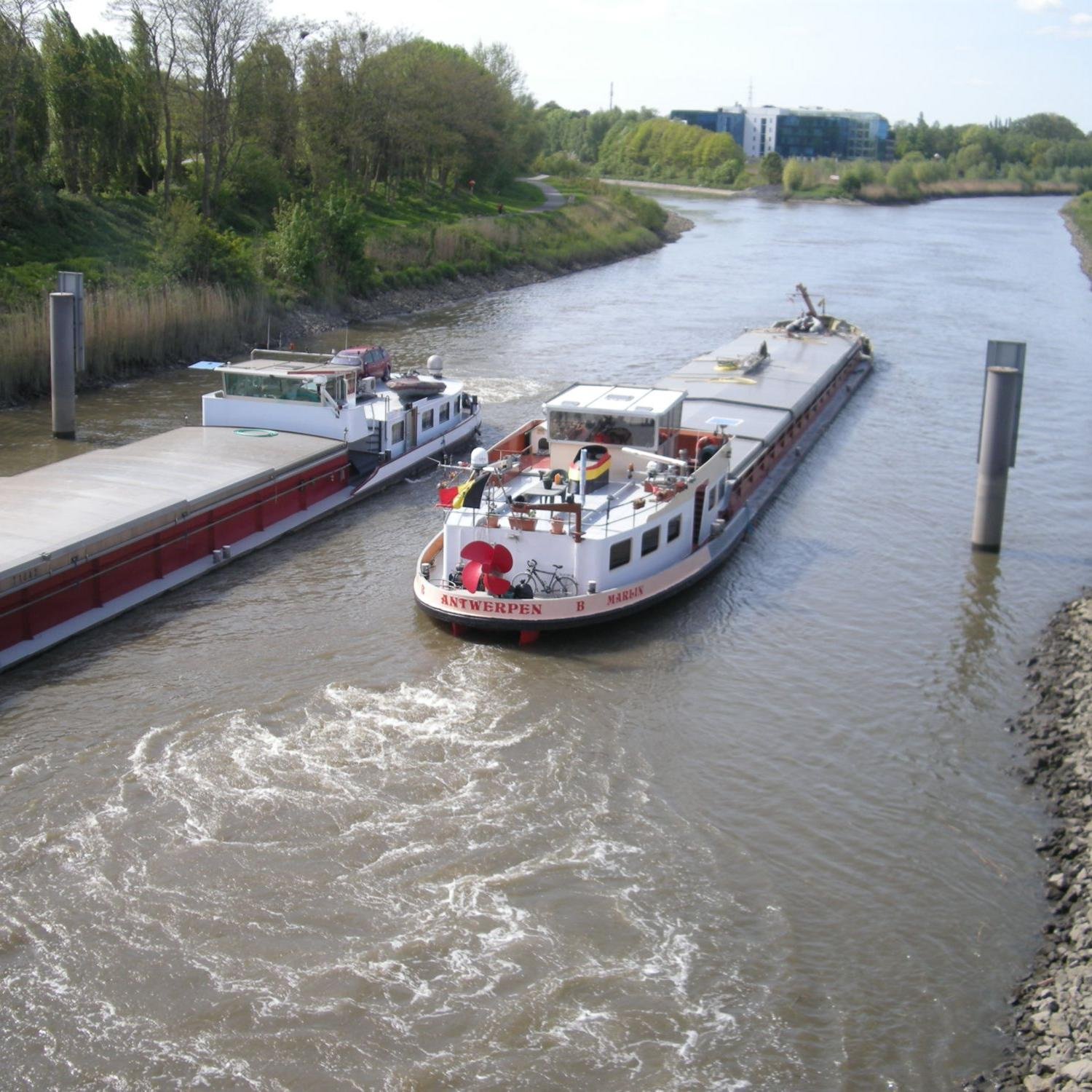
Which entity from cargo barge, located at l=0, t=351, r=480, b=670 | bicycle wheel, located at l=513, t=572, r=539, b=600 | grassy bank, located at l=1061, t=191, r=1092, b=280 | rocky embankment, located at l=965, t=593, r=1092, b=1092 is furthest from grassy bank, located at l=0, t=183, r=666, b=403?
grassy bank, located at l=1061, t=191, r=1092, b=280

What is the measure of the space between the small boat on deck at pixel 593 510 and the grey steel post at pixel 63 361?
36.4ft

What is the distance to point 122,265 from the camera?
44062 mm

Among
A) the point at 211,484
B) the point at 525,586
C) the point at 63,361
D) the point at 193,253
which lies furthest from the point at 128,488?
the point at 193,253

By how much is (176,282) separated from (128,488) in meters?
21.6

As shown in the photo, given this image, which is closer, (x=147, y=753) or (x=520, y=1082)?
(x=520, y=1082)

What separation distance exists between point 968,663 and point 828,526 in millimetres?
7392

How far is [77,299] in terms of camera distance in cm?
3011

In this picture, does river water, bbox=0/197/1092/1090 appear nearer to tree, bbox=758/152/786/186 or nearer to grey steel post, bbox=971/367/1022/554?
grey steel post, bbox=971/367/1022/554

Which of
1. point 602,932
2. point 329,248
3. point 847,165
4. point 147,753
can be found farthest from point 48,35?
point 847,165

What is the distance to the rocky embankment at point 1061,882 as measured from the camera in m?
11.1

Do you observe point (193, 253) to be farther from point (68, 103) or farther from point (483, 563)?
point (483, 563)

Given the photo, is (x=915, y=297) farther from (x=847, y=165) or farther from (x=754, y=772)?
(x=847, y=165)

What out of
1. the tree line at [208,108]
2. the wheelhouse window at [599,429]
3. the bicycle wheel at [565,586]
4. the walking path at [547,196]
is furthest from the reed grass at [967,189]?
the bicycle wheel at [565,586]

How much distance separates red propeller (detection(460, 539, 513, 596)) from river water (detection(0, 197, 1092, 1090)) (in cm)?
106
